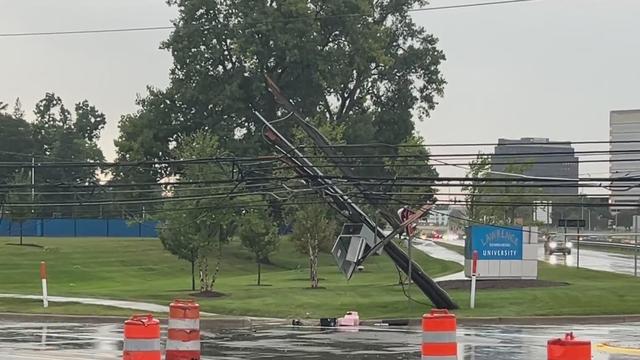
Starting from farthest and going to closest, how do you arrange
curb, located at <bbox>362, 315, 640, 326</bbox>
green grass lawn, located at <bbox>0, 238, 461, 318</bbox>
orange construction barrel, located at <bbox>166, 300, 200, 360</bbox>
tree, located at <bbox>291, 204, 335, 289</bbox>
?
tree, located at <bbox>291, 204, 335, 289</bbox> < green grass lawn, located at <bbox>0, 238, 461, 318</bbox> < curb, located at <bbox>362, 315, 640, 326</bbox> < orange construction barrel, located at <bbox>166, 300, 200, 360</bbox>

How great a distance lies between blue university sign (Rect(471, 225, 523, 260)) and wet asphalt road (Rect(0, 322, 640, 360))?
1115 cm

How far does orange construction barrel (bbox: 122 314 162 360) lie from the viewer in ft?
39.8

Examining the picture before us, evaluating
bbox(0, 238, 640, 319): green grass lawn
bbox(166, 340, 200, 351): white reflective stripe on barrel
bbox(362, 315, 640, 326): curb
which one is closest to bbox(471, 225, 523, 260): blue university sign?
bbox(0, 238, 640, 319): green grass lawn

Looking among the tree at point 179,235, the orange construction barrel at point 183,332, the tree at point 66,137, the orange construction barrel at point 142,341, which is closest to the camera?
the orange construction barrel at point 142,341

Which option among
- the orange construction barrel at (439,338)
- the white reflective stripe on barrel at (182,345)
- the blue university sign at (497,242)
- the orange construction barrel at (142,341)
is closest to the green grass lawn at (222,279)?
the blue university sign at (497,242)

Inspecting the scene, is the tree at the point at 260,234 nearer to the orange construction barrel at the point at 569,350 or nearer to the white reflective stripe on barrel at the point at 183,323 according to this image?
the white reflective stripe on barrel at the point at 183,323

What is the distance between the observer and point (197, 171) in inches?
1425

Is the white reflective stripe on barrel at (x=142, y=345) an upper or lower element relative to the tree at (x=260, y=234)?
lower

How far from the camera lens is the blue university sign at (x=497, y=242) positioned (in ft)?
113

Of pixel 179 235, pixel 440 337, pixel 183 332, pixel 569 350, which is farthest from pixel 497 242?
pixel 569 350

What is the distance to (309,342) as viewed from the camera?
739 inches

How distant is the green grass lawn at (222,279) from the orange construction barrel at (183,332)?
14.0 metres

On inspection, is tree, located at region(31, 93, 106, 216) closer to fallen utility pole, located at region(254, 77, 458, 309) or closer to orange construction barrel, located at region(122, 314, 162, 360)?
fallen utility pole, located at region(254, 77, 458, 309)

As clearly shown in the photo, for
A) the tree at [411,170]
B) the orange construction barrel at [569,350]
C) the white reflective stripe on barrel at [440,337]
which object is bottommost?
the white reflective stripe on barrel at [440,337]
